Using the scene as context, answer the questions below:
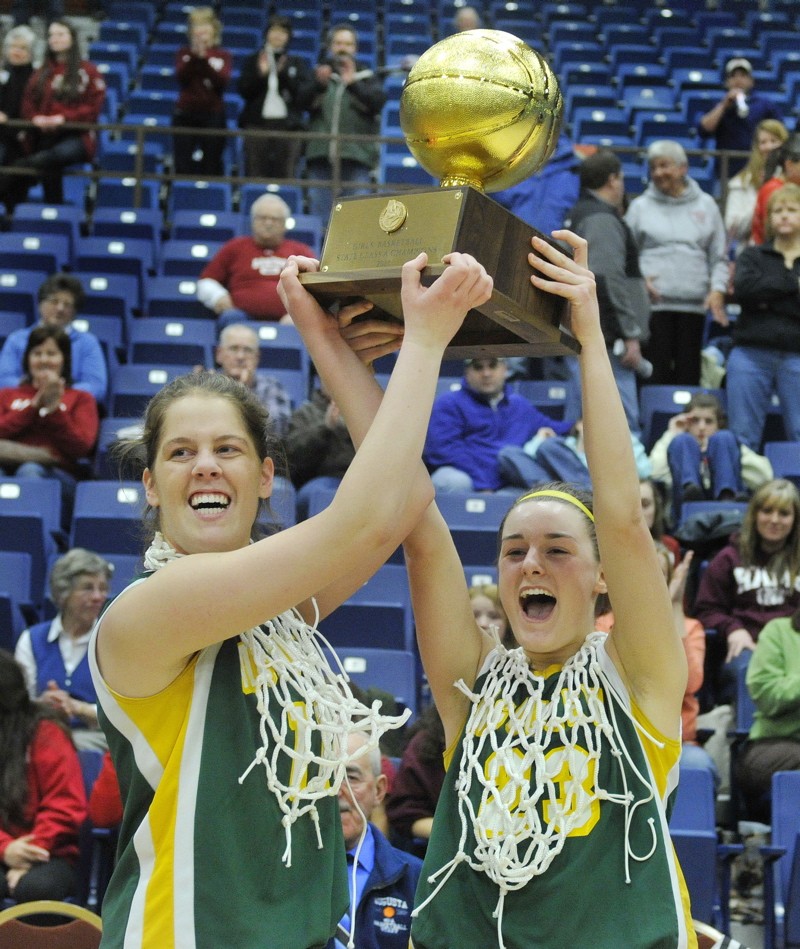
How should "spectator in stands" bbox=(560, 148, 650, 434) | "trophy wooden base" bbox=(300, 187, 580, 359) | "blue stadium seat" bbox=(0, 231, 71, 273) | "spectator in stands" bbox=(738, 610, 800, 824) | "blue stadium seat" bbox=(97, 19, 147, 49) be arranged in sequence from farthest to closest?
"blue stadium seat" bbox=(97, 19, 147, 49) → "blue stadium seat" bbox=(0, 231, 71, 273) → "spectator in stands" bbox=(560, 148, 650, 434) → "spectator in stands" bbox=(738, 610, 800, 824) → "trophy wooden base" bbox=(300, 187, 580, 359)

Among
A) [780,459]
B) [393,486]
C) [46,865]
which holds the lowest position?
[46,865]

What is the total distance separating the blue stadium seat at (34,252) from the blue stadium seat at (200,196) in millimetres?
1306

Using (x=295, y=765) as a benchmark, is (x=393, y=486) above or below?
above

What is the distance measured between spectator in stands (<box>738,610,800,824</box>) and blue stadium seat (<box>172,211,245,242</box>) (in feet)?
17.8

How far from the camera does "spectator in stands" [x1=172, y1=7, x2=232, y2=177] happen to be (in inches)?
390

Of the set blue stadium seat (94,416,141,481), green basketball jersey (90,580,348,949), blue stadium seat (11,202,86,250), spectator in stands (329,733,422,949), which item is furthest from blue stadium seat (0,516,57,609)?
green basketball jersey (90,580,348,949)

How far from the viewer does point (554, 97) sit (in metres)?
2.27

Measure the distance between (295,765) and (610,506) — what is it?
0.61 meters

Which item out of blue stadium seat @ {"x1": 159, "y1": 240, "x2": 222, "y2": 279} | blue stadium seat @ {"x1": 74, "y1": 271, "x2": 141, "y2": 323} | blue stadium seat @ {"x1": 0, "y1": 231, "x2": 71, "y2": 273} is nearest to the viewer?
blue stadium seat @ {"x1": 74, "y1": 271, "x2": 141, "y2": 323}

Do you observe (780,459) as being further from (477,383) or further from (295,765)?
(295,765)

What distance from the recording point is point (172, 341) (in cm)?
735

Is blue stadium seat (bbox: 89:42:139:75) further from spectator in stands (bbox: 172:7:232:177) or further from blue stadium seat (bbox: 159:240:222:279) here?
blue stadium seat (bbox: 159:240:222:279)

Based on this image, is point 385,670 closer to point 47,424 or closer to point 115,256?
point 47,424

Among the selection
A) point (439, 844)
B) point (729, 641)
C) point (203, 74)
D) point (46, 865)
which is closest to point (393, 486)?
point (439, 844)
